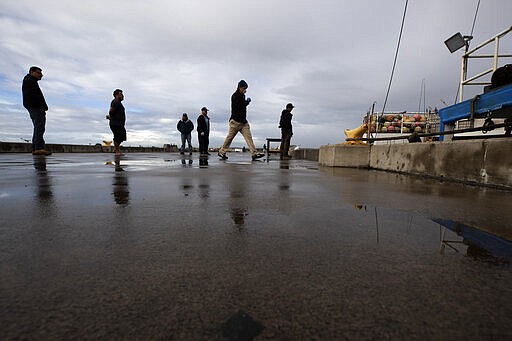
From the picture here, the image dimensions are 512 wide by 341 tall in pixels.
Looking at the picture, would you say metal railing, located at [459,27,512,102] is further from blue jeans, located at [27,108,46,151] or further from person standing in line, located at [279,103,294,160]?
blue jeans, located at [27,108,46,151]

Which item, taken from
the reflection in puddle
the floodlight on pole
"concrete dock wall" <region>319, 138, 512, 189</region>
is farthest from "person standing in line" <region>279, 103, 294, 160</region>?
the reflection in puddle

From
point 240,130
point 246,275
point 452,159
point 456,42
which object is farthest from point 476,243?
point 240,130

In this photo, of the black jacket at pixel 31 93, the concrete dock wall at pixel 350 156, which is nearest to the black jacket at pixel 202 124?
the black jacket at pixel 31 93

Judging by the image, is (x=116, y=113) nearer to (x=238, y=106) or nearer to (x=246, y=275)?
(x=238, y=106)

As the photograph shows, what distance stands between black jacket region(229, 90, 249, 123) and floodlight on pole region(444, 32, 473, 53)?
5273 mm

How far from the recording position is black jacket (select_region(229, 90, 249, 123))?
8789 mm

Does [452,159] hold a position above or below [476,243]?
above

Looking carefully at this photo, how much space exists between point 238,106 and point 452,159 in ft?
20.0

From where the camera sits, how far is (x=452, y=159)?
13.4ft

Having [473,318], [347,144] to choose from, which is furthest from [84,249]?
[347,144]

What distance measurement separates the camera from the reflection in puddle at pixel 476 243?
1.23 metres

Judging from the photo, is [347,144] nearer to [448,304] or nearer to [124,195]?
[124,195]

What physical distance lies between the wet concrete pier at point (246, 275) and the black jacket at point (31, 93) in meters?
7.13

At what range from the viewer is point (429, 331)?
A: 0.74 metres
